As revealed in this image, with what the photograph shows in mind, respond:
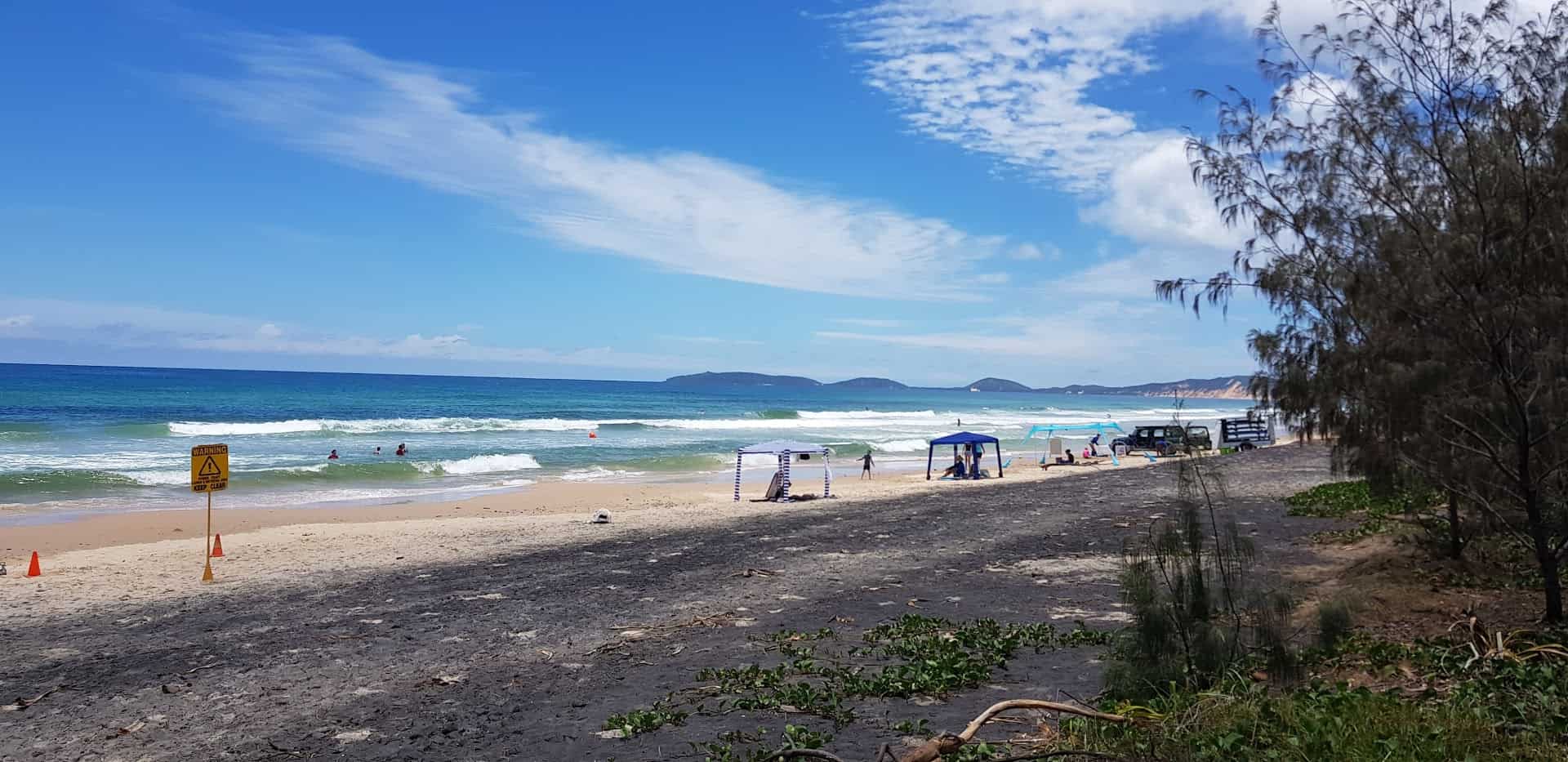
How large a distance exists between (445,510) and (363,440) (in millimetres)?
25400

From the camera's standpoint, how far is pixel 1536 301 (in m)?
6.26

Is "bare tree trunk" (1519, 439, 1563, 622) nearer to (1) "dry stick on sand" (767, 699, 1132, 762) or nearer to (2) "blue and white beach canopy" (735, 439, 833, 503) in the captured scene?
(1) "dry stick on sand" (767, 699, 1132, 762)

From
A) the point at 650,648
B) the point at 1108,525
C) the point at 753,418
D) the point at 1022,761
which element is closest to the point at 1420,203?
the point at 1022,761

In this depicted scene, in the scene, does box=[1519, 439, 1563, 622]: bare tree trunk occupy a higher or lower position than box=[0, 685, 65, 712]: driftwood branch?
higher

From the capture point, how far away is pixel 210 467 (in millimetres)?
12570

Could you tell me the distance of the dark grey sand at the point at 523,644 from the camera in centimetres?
611

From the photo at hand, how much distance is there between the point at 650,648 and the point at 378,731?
2.49 m

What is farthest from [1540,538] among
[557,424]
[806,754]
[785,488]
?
[557,424]

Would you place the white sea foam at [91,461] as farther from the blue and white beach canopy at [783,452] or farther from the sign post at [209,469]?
the sign post at [209,469]

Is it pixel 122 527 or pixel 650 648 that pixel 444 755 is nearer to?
pixel 650 648

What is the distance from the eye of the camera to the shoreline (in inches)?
709

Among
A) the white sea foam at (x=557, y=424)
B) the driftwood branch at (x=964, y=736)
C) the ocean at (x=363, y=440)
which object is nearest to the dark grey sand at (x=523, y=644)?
the driftwood branch at (x=964, y=736)

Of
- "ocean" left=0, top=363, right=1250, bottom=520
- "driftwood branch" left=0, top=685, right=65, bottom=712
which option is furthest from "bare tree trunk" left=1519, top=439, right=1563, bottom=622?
"ocean" left=0, top=363, right=1250, bottom=520

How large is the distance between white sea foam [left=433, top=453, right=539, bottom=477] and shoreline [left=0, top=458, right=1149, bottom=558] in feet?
16.1
